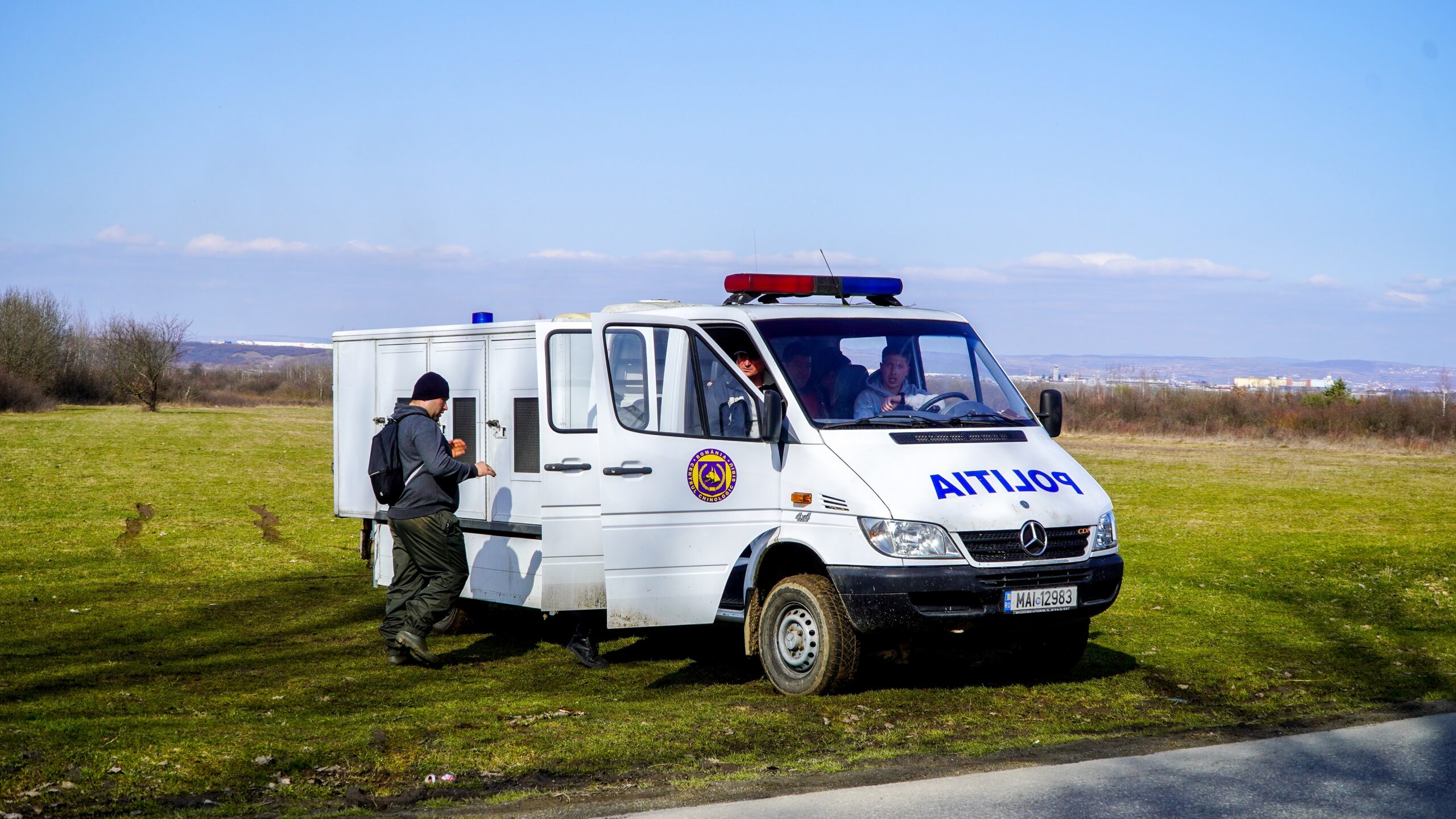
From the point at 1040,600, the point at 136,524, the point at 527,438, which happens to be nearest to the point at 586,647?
the point at 527,438

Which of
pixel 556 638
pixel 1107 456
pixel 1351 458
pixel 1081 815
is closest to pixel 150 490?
pixel 556 638

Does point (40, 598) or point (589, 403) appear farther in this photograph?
point (40, 598)

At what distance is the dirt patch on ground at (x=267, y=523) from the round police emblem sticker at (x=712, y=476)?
1184 cm

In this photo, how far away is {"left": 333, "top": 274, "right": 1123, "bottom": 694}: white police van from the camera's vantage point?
7.12 meters

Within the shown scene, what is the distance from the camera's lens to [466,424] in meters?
10.0

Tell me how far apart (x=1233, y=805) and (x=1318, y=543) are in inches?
539

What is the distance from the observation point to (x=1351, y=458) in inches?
1686

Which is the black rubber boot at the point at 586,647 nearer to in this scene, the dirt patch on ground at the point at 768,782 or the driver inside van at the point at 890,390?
the driver inside van at the point at 890,390

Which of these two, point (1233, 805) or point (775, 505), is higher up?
point (775, 505)

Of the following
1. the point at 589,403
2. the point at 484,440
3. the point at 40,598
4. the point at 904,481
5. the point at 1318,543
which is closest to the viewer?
the point at 904,481

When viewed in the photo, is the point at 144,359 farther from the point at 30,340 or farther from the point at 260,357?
the point at 260,357

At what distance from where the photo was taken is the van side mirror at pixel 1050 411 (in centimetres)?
856

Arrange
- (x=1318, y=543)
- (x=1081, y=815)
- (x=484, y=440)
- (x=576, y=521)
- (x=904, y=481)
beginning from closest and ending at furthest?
(x=1081, y=815)
(x=904, y=481)
(x=576, y=521)
(x=484, y=440)
(x=1318, y=543)

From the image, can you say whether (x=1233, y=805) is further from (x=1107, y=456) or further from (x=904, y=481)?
(x=1107, y=456)
